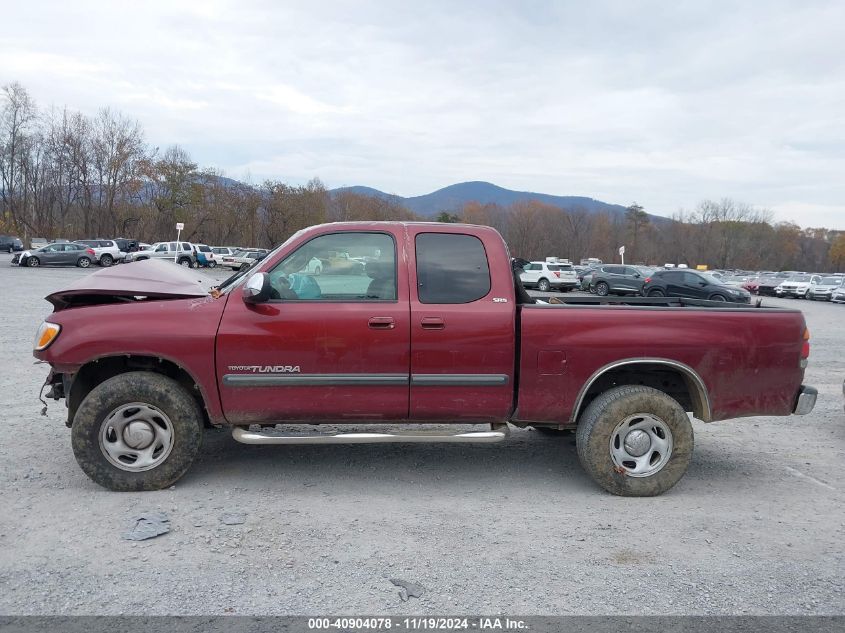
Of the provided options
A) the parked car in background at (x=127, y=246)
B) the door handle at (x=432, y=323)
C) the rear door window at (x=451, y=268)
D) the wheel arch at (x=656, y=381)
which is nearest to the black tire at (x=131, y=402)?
the door handle at (x=432, y=323)

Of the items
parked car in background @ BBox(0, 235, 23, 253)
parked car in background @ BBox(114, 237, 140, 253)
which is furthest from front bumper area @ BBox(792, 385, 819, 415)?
parked car in background @ BBox(0, 235, 23, 253)

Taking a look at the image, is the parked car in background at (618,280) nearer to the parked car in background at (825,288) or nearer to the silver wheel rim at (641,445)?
the parked car in background at (825,288)

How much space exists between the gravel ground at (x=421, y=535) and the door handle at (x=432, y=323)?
1.23 m

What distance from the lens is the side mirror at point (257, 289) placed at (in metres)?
A: 4.33

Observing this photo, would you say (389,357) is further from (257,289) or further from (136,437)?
(136,437)

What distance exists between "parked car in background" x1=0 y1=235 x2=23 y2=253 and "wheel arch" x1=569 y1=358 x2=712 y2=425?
66.9m

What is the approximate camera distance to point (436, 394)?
4.62m

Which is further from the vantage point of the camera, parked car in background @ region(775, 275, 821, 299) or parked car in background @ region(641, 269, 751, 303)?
parked car in background @ region(775, 275, 821, 299)

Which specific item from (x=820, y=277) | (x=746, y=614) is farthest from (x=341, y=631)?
(x=820, y=277)

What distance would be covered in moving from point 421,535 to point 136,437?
2148 millimetres

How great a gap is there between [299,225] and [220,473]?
68812 millimetres

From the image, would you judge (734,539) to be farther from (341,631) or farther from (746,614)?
(341,631)

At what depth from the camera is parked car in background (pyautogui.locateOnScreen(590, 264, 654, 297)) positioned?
32781mm

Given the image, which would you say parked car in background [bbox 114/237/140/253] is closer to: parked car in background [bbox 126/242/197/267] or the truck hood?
parked car in background [bbox 126/242/197/267]
